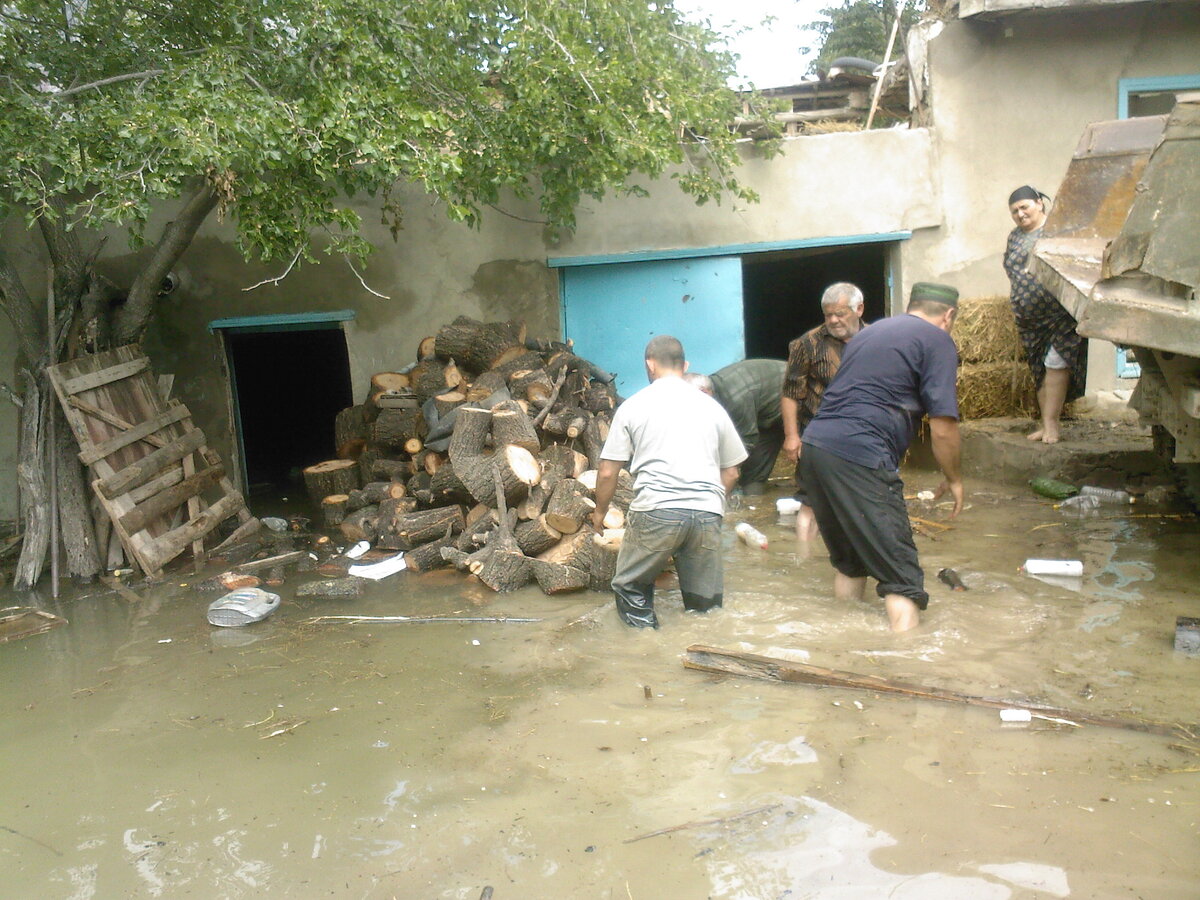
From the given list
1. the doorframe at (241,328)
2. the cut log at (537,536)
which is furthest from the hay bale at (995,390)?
the doorframe at (241,328)

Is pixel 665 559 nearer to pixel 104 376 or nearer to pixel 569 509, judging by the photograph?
pixel 569 509

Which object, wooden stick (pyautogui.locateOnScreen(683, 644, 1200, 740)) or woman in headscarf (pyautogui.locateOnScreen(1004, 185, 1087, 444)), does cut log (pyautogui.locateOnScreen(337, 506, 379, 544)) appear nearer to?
wooden stick (pyautogui.locateOnScreen(683, 644, 1200, 740))

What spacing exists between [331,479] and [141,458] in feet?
5.34

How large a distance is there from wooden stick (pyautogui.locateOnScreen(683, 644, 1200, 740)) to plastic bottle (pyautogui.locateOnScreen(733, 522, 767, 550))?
194 cm

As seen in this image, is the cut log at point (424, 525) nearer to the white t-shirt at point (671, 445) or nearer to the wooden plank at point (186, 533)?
the wooden plank at point (186, 533)

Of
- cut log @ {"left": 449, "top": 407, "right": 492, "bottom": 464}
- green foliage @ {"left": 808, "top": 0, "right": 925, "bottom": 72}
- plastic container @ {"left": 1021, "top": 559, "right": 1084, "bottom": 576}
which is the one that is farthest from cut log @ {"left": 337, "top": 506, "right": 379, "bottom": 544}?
green foliage @ {"left": 808, "top": 0, "right": 925, "bottom": 72}

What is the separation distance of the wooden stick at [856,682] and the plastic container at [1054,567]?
6.35ft

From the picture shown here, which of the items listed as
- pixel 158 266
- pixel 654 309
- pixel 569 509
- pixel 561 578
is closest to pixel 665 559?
pixel 561 578

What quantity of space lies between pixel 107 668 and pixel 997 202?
8.48 metres

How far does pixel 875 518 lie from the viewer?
4.77 m

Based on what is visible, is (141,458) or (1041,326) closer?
(1041,326)

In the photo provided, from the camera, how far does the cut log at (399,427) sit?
8.51m

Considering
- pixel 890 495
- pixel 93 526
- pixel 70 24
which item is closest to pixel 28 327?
pixel 93 526

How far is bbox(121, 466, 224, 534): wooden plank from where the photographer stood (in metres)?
7.41
